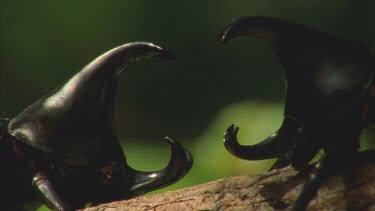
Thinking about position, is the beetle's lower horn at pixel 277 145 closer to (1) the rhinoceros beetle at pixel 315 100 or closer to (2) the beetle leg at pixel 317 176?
(1) the rhinoceros beetle at pixel 315 100

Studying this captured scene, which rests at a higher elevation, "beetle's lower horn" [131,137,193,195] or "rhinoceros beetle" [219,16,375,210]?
"rhinoceros beetle" [219,16,375,210]

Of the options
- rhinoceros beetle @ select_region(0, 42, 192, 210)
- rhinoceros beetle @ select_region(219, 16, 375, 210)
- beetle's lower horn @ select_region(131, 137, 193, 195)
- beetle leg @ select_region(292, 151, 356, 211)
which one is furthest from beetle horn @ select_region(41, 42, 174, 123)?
beetle leg @ select_region(292, 151, 356, 211)

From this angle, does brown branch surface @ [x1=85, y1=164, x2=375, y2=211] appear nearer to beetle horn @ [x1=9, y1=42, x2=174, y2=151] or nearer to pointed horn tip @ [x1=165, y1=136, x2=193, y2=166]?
pointed horn tip @ [x1=165, y1=136, x2=193, y2=166]

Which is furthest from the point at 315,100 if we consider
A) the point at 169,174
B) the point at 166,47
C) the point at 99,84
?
the point at 166,47

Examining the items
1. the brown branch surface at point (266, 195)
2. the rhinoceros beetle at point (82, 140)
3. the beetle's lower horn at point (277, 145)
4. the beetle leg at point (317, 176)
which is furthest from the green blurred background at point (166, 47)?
the beetle leg at point (317, 176)

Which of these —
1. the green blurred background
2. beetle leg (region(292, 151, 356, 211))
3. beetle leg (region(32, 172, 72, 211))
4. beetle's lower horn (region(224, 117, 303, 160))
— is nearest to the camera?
beetle leg (region(292, 151, 356, 211))

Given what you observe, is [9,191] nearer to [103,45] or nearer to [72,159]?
[72,159]

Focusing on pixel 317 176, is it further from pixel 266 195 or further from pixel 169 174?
pixel 169 174
